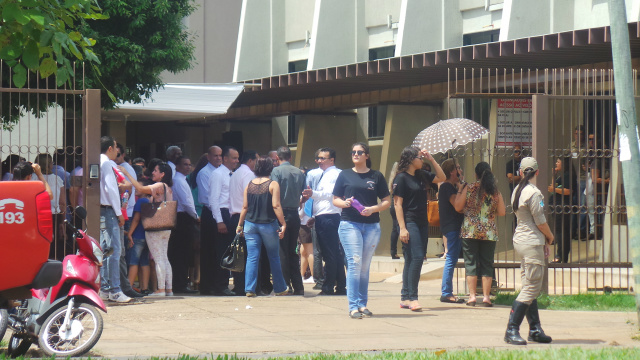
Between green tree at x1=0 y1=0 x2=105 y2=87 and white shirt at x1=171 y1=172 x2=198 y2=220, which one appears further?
white shirt at x1=171 y1=172 x2=198 y2=220

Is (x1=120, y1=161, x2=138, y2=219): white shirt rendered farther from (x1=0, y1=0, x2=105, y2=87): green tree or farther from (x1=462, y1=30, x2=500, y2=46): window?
(x1=462, y1=30, x2=500, y2=46): window

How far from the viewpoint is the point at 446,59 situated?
631 inches

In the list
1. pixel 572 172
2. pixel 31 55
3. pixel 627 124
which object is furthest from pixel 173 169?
pixel 627 124

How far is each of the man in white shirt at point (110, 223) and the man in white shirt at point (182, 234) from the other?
55.1 inches

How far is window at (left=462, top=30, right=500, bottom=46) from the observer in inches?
866

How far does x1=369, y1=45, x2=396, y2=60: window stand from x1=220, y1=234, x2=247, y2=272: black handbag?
1369 cm

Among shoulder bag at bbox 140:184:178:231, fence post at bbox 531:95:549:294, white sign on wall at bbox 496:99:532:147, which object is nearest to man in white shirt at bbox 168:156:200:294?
shoulder bag at bbox 140:184:178:231

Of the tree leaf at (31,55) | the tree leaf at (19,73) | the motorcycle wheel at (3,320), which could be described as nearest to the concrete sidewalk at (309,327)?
the motorcycle wheel at (3,320)

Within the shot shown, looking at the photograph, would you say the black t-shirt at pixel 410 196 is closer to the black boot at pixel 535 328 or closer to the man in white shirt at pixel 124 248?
the black boot at pixel 535 328

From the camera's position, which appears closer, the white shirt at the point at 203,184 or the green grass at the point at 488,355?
the green grass at the point at 488,355

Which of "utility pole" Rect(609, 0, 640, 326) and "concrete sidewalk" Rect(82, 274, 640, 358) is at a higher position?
"utility pole" Rect(609, 0, 640, 326)

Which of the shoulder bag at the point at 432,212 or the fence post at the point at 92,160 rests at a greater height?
the fence post at the point at 92,160

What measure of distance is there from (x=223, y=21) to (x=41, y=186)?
2698 cm

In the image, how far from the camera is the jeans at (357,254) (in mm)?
10047
